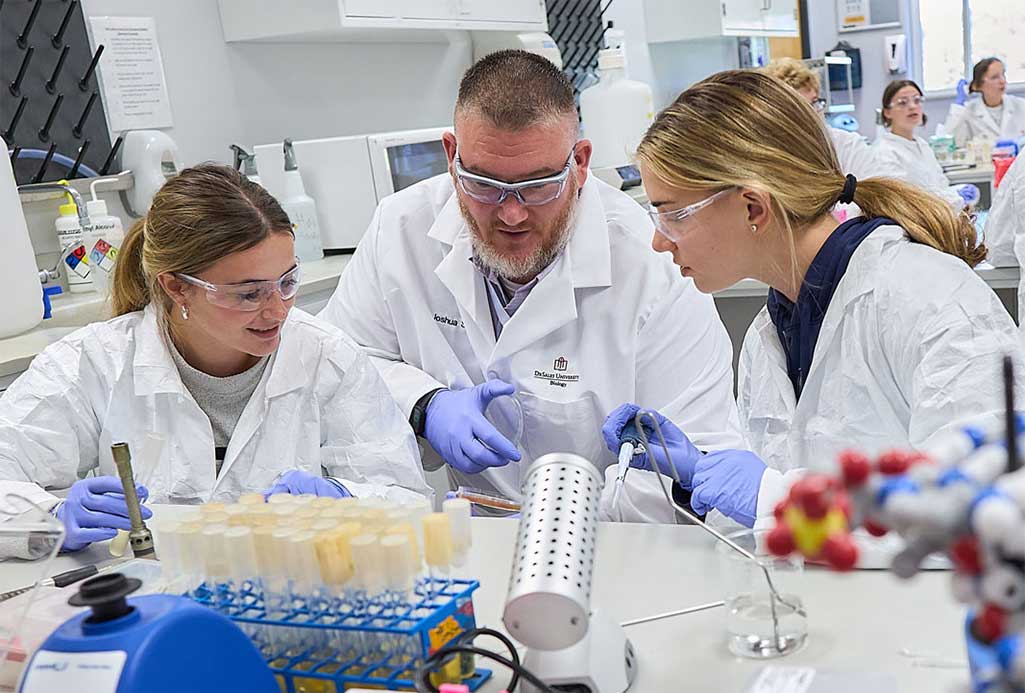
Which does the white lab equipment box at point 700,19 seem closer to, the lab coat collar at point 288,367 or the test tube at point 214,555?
the lab coat collar at point 288,367

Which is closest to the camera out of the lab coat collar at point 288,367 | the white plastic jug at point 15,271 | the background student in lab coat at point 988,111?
the lab coat collar at point 288,367

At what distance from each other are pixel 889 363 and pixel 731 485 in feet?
1.02

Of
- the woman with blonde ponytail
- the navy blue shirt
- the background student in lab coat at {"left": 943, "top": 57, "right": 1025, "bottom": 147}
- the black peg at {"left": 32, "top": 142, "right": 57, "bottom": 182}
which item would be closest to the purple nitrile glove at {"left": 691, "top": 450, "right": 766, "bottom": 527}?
the woman with blonde ponytail

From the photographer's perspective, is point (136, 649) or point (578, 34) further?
point (578, 34)

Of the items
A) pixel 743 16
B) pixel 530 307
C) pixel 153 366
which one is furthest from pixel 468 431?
pixel 743 16

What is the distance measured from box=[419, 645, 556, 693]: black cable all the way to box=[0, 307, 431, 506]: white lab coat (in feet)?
2.38

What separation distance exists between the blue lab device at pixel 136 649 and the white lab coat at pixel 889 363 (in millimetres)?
734

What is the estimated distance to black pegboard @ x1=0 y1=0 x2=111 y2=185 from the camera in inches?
112

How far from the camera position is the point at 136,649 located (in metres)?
0.76

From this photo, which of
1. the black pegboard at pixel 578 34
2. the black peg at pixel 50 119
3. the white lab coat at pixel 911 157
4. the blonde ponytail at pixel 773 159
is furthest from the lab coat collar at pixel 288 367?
the white lab coat at pixel 911 157

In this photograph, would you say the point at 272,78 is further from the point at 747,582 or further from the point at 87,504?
the point at 747,582

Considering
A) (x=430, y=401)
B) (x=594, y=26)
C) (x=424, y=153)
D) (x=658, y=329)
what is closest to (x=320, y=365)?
(x=430, y=401)

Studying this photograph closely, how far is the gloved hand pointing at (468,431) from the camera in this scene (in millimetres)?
1814

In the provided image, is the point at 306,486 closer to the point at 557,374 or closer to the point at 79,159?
the point at 557,374
